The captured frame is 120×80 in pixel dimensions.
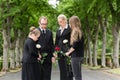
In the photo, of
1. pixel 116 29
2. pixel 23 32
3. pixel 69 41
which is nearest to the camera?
pixel 69 41

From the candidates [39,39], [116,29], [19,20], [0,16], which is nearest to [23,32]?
[19,20]

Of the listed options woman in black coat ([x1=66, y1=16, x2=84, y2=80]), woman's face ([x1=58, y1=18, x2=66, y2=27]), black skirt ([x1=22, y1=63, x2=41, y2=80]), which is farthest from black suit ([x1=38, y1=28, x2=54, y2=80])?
woman in black coat ([x1=66, y1=16, x2=84, y2=80])

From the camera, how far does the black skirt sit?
10.6 meters

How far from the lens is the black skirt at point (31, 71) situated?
10633 mm

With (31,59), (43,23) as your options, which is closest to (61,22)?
(43,23)

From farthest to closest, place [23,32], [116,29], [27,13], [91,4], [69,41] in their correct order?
[23,32]
[27,13]
[116,29]
[91,4]
[69,41]

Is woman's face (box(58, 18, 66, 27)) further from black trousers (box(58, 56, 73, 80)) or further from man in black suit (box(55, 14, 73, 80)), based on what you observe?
black trousers (box(58, 56, 73, 80))

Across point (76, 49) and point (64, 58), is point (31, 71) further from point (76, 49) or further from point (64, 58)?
point (76, 49)

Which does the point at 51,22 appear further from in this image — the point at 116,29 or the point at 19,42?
the point at 116,29

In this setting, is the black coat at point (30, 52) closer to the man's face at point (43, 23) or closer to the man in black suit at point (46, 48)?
the man in black suit at point (46, 48)

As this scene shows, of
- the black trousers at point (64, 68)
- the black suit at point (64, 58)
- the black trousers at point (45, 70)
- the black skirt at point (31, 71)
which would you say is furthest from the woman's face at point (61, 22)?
the black skirt at point (31, 71)

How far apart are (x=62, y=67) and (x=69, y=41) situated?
730mm

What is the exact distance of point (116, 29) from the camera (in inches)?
1262

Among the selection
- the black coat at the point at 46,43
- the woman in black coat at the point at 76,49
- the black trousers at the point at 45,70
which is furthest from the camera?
the black coat at the point at 46,43
